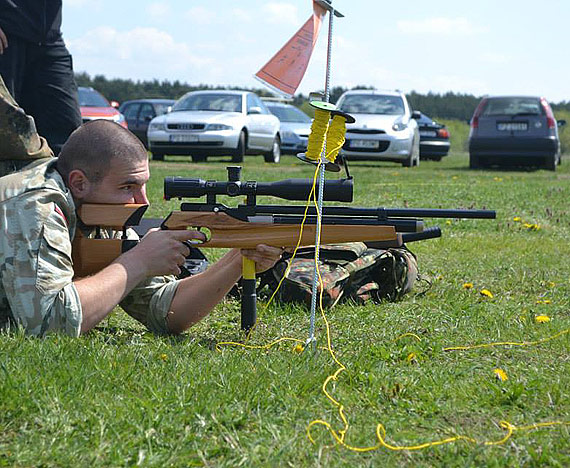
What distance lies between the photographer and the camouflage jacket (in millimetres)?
3389

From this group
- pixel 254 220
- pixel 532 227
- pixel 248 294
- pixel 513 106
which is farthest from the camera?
pixel 513 106

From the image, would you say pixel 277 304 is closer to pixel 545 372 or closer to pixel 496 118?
pixel 545 372

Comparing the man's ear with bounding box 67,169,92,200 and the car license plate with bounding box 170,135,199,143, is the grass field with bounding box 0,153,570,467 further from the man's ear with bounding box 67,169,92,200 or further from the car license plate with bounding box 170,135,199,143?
the car license plate with bounding box 170,135,199,143

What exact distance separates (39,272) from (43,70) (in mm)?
3060

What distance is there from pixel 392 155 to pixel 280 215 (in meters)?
15.9

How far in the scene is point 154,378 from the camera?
312 cm

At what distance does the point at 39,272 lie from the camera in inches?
133

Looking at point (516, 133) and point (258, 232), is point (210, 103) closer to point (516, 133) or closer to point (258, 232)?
point (516, 133)

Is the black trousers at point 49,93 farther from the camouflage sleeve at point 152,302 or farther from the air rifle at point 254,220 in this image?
the air rifle at point 254,220

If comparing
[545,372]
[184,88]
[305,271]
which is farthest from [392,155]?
[184,88]

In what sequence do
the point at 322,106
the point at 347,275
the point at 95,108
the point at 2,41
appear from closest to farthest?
the point at 322,106 < the point at 347,275 < the point at 2,41 < the point at 95,108

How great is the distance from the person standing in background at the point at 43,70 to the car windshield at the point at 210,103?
1366 centimetres

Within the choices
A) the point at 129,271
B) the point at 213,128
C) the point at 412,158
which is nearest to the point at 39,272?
the point at 129,271

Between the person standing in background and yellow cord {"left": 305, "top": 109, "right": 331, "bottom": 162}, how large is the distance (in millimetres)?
2989
